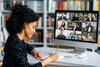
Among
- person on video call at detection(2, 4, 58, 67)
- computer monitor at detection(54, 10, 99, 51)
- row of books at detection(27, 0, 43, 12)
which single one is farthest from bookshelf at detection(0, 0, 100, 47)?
person on video call at detection(2, 4, 58, 67)

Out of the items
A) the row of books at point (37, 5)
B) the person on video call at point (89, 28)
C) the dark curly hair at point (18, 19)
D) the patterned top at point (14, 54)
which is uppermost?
the row of books at point (37, 5)

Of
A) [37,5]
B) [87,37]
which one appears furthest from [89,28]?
[37,5]

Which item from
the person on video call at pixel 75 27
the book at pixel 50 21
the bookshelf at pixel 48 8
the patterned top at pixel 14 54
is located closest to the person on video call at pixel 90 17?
the person on video call at pixel 75 27

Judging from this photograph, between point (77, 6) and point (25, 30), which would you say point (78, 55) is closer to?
point (25, 30)

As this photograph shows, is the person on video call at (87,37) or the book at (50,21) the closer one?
the person on video call at (87,37)

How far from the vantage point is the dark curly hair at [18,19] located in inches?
62.1

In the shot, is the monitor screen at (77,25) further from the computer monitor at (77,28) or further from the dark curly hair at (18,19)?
A: the dark curly hair at (18,19)

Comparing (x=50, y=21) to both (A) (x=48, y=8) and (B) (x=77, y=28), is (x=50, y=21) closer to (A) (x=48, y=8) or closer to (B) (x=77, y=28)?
(A) (x=48, y=8)

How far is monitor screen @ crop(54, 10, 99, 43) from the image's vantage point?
2080 millimetres

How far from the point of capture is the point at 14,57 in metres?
1.55

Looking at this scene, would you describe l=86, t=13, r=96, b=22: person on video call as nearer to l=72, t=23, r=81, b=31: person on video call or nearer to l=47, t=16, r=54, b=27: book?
l=72, t=23, r=81, b=31: person on video call

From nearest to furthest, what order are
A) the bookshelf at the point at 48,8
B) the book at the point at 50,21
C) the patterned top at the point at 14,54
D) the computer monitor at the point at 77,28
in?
the patterned top at the point at 14,54
the computer monitor at the point at 77,28
the bookshelf at the point at 48,8
the book at the point at 50,21

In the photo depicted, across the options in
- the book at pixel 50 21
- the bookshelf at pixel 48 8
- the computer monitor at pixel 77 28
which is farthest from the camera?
the book at pixel 50 21

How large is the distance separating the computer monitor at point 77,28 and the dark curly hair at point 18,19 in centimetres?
64
